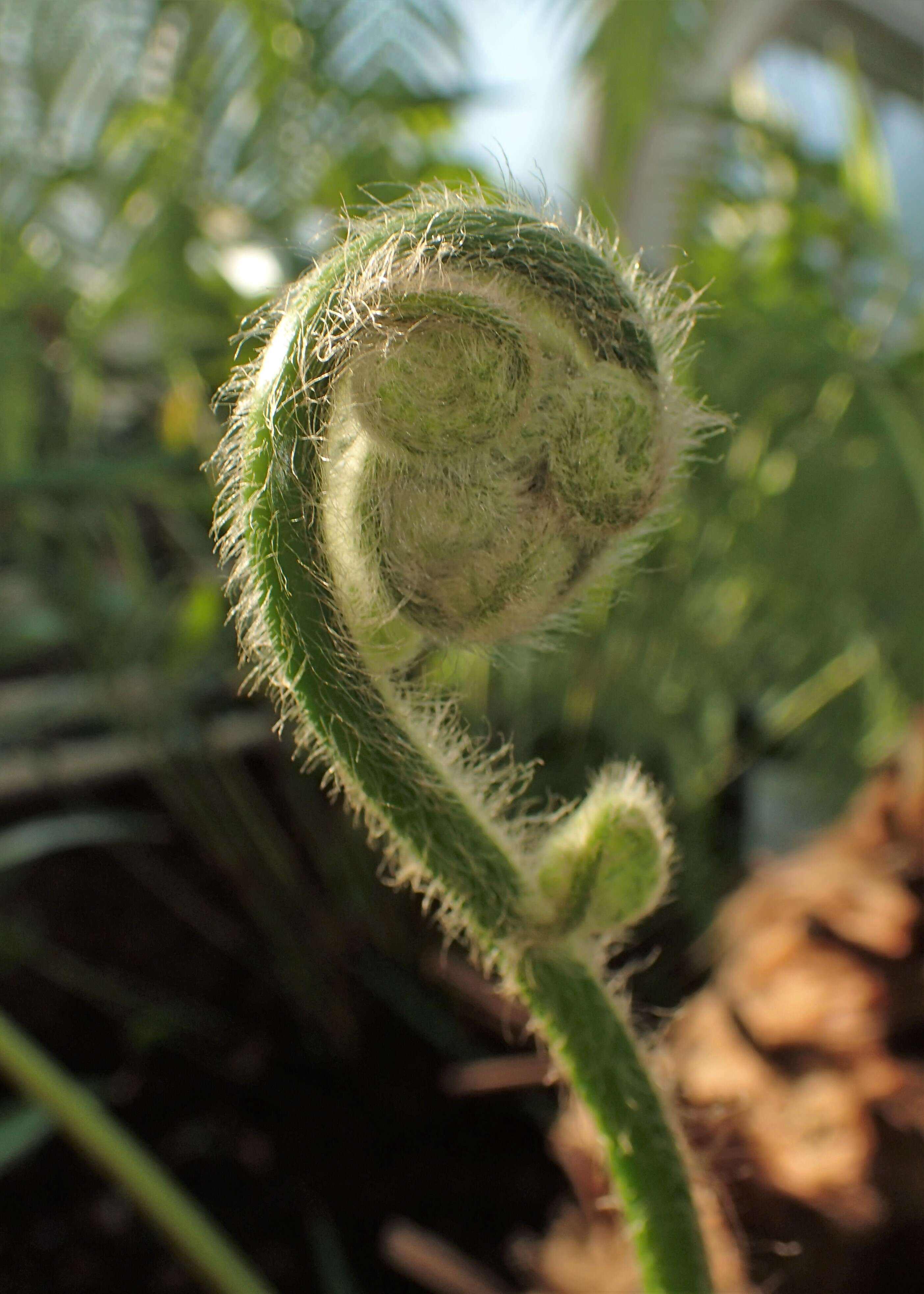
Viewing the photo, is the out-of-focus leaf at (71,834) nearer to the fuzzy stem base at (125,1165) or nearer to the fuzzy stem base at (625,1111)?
the fuzzy stem base at (125,1165)

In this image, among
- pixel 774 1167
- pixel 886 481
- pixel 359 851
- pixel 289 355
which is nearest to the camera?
pixel 289 355

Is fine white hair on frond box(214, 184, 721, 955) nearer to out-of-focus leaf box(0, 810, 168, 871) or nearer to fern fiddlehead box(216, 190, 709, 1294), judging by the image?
fern fiddlehead box(216, 190, 709, 1294)

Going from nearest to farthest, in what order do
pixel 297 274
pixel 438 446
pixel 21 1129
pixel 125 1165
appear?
pixel 438 446 < pixel 125 1165 < pixel 21 1129 < pixel 297 274

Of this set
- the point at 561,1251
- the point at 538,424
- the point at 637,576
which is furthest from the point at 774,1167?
the point at 637,576

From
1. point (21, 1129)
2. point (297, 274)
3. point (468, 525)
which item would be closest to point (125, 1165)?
point (21, 1129)

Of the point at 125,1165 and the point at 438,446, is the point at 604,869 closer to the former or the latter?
the point at 438,446

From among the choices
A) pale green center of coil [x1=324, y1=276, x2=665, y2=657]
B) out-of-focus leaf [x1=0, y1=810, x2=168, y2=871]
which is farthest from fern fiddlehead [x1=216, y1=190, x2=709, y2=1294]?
out-of-focus leaf [x1=0, y1=810, x2=168, y2=871]

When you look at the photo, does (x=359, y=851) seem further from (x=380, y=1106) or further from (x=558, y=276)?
(x=558, y=276)
